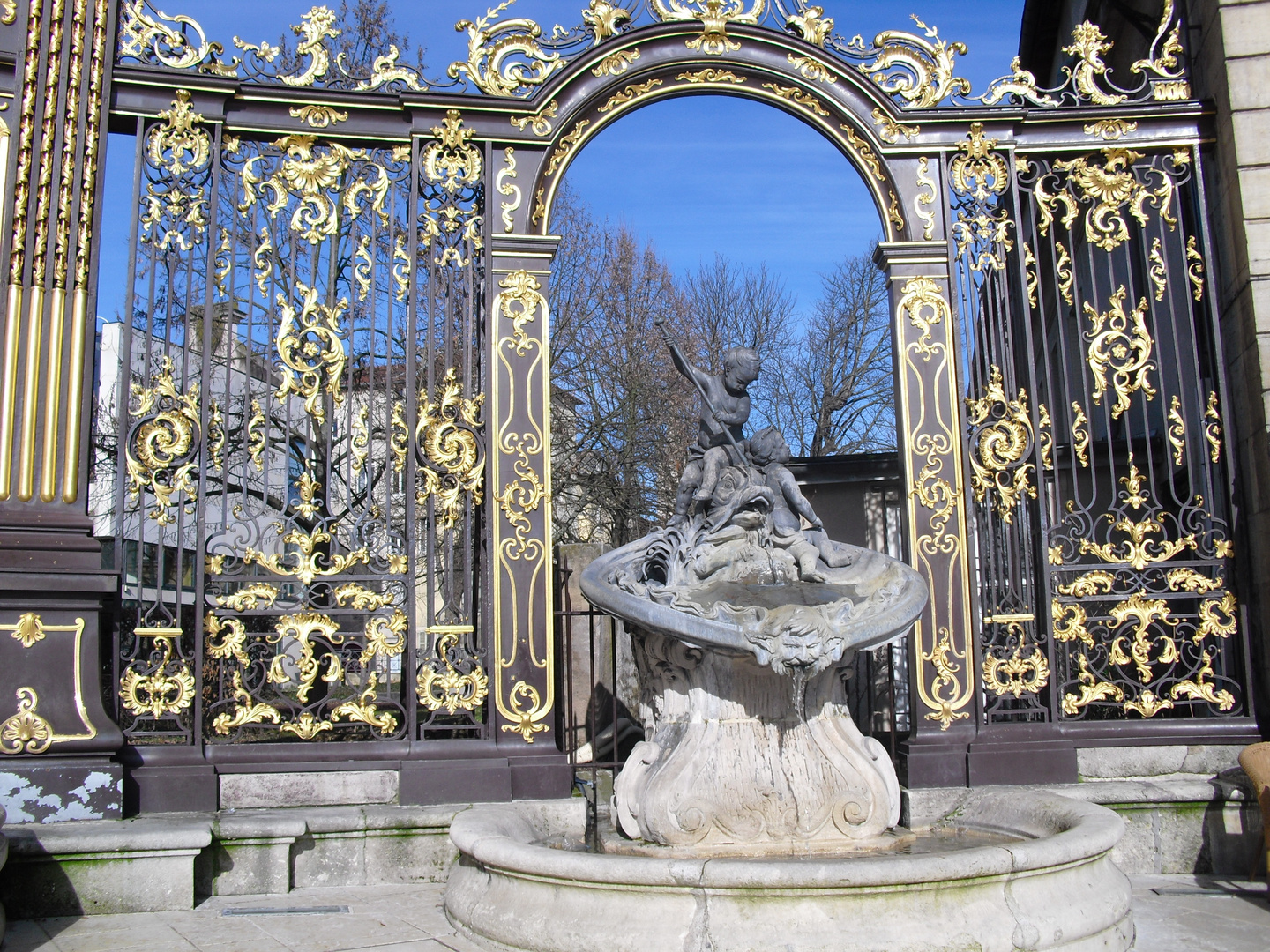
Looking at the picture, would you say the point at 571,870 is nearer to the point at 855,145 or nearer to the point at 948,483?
the point at 948,483

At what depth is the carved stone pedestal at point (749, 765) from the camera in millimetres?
5102

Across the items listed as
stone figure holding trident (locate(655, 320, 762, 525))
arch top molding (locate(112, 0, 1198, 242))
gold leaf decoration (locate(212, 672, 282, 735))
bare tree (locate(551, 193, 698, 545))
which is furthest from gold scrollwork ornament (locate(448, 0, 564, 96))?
bare tree (locate(551, 193, 698, 545))

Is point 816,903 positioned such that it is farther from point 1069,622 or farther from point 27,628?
point 27,628

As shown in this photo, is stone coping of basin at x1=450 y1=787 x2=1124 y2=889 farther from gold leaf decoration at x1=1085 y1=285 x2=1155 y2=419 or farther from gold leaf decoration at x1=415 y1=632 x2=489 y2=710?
gold leaf decoration at x1=1085 y1=285 x2=1155 y2=419

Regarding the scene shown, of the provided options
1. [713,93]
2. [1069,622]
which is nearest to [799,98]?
[713,93]

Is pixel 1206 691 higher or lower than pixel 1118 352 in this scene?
lower

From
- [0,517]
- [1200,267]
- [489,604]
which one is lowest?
[489,604]

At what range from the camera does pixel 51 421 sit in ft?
19.1

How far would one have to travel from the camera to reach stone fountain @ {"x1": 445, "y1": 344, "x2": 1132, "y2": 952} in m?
4.06

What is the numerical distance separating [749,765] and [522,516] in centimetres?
195

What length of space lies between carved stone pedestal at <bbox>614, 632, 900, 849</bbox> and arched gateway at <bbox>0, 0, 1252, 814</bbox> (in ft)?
3.40

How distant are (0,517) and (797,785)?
158 inches

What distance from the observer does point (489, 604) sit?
626 cm

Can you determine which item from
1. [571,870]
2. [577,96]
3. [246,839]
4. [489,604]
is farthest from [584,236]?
[571,870]
